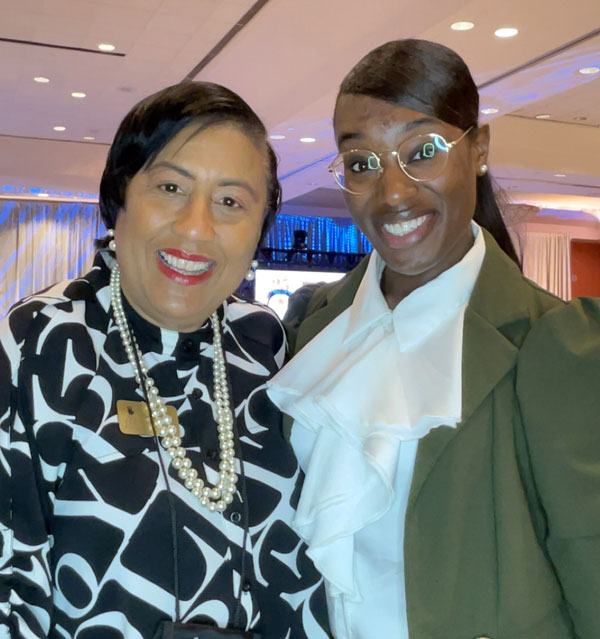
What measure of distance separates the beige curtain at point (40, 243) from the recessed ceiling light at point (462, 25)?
378 inches

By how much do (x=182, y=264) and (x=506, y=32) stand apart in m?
4.47

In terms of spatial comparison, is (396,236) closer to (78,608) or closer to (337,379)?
(337,379)

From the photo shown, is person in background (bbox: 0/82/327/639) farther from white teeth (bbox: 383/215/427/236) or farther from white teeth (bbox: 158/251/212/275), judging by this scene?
white teeth (bbox: 383/215/427/236)

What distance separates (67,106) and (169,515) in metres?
7.37

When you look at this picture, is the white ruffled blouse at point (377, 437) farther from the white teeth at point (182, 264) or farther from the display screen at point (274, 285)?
the display screen at point (274, 285)

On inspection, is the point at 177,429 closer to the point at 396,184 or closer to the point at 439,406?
the point at 439,406

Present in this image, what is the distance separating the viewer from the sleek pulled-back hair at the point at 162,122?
142cm

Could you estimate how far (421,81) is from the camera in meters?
1.39

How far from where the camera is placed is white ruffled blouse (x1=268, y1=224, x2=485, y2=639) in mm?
1360

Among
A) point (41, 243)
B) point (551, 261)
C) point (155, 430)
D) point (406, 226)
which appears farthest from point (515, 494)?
point (551, 261)

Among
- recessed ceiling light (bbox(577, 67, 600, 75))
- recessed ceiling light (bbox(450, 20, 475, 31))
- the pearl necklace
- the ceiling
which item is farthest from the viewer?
recessed ceiling light (bbox(577, 67, 600, 75))

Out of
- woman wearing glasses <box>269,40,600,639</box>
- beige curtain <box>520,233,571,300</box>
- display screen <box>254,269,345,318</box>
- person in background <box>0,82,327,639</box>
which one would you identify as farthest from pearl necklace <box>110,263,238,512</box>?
beige curtain <box>520,233,571,300</box>

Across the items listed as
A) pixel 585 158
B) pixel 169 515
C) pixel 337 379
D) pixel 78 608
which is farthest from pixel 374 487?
pixel 585 158

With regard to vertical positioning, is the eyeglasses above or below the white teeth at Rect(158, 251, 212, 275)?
above
